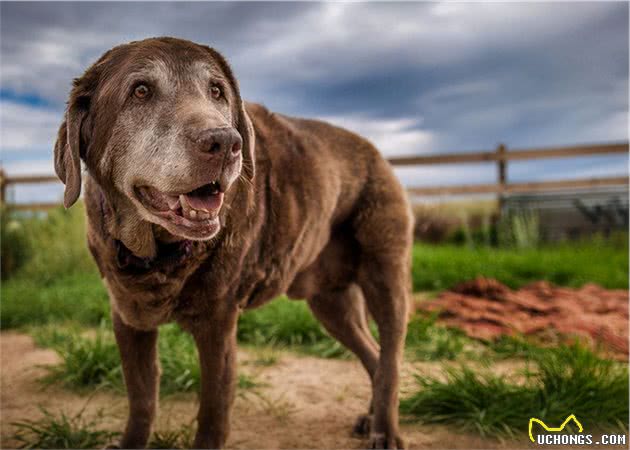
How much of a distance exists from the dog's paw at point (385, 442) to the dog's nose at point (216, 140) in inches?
73.1

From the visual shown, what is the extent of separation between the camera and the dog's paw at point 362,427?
3.38 meters

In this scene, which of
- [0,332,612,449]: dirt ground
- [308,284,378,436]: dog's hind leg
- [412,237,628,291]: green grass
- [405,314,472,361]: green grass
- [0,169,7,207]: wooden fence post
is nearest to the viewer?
[0,332,612,449]: dirt ground

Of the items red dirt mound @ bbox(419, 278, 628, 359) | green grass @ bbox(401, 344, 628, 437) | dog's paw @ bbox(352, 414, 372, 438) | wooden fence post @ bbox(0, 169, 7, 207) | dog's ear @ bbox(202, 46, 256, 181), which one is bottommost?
dog's paw @ bbox(352, 414, 372, 438)

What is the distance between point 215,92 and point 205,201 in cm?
46

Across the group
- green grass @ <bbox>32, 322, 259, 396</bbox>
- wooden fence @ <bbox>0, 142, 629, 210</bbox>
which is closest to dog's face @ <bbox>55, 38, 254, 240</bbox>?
green grass @ <bbox>32, 322, 259, 396</bbox>

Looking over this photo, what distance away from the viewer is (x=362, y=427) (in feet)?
11.1

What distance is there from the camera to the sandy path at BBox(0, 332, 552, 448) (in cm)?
328

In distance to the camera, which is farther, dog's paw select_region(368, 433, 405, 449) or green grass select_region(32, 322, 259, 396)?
green grass select_region(32, 322, 259, 396)

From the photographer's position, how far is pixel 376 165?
354 cm

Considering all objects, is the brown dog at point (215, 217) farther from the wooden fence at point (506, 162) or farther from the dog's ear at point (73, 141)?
the wooden fence at point (506, 162)

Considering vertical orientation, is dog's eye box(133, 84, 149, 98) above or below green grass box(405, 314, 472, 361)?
above

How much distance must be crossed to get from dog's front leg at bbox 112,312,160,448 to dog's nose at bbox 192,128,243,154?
3.99ft

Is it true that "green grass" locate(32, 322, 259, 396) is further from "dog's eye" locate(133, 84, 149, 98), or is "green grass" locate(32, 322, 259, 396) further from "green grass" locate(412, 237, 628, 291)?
"green grass" locate(412, 237, 628, 291)

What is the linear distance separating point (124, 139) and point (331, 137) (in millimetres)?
1505
